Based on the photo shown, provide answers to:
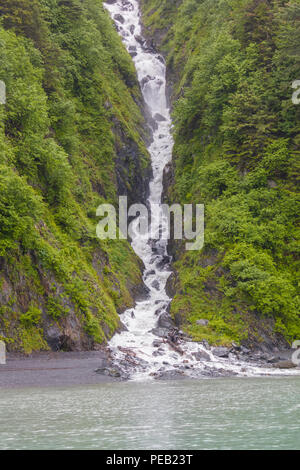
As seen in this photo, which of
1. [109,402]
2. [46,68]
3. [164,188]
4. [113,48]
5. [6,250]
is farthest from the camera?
[113,48]

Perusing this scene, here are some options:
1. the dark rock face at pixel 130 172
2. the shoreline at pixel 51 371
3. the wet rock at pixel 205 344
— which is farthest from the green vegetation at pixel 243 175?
the shoreline at pixel 51 371

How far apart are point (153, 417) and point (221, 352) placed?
611 inches

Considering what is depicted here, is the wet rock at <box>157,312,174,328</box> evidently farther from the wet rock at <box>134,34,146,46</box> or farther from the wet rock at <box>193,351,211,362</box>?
the wet rock at <box>134,34,146,46</box>

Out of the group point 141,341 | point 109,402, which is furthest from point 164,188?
point 109,402

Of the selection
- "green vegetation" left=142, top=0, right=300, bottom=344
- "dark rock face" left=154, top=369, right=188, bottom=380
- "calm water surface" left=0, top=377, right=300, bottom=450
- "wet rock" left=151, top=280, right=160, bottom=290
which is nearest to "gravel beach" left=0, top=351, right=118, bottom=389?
"calm water surface" left=0, top=377, right=300, bottom=450

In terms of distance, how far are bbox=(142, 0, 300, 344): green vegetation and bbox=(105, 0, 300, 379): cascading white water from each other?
2484 millimetres

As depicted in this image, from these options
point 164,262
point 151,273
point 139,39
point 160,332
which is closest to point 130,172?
point 164,262

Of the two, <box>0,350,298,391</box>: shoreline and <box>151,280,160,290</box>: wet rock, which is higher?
<box>151,280,160,290</box>: wet rock

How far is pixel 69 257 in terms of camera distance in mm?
31359

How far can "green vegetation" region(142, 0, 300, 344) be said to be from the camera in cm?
3416

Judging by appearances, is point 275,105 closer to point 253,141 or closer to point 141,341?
point 253,141

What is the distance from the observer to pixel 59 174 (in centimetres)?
3369
